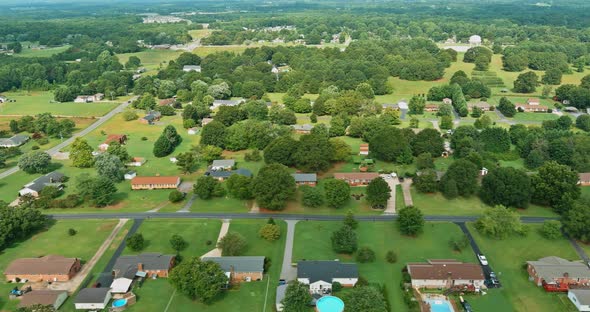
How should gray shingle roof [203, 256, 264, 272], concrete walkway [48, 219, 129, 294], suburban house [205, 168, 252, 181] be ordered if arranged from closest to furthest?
concrete walkway [48, 219, 129, 294] < gray shingle roof [203, 256, 264, 272] < suburban house [205, 168, 252, 181]

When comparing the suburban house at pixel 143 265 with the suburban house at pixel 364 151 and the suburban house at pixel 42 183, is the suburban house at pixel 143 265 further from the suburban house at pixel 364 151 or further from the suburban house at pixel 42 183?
the suburban house at pixel 364 151

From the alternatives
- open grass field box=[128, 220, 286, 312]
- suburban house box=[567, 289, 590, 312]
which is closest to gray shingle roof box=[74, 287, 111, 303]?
open grass field box=[128, 220, 286, 312]

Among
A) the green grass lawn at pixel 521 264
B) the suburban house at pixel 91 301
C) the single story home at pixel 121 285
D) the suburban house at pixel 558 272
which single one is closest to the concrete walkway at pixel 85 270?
the suburban house at pixel 91 301

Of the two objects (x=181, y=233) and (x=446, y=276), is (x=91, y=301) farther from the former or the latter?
(x=446, y=276)

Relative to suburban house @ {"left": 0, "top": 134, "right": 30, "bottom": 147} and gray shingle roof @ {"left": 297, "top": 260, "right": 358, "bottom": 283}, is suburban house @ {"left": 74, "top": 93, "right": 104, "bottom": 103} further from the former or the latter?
gray shingle roof @ {"left": 297, "top": 260, "right": 358, "bottom": 283}

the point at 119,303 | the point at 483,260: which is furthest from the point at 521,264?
the point at 119,303
